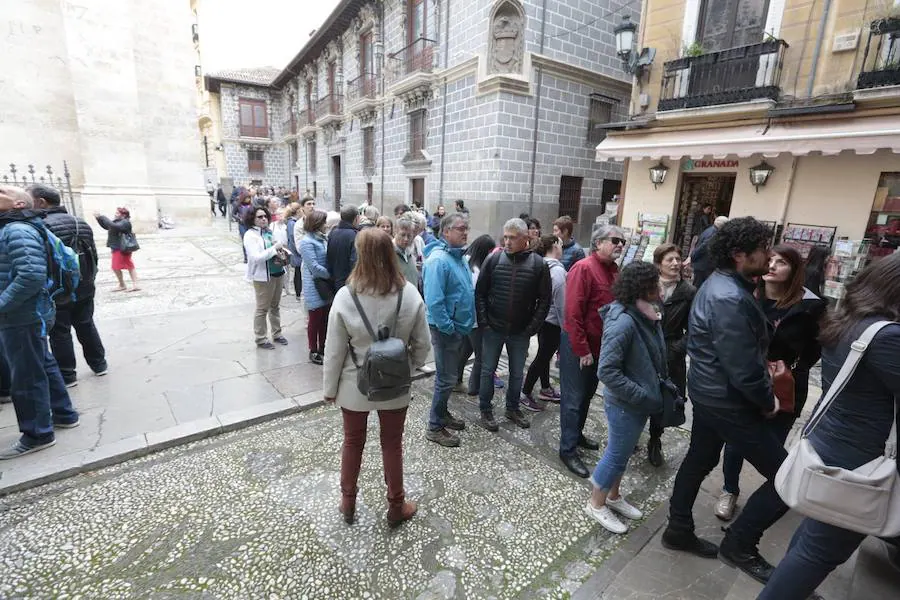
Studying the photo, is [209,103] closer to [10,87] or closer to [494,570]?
[10,87]

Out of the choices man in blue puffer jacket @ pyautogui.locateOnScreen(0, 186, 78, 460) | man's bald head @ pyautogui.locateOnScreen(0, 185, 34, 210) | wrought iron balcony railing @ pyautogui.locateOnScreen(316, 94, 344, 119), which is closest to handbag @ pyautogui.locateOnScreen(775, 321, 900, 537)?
man in blue puffer jacket @ pyautogui.locateOnScreen(0, 186, 78, 460)

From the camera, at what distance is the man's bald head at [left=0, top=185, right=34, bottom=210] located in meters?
2.85

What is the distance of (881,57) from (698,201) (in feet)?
11.6

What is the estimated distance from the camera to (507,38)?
37.3 feet

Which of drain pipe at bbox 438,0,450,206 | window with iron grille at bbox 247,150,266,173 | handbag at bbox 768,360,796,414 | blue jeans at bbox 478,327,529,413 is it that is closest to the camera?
handbag at bbox 768,360,796,414

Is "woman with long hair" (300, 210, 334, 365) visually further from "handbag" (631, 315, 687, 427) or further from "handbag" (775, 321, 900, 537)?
"handbag" (775, 321, 900, 537)

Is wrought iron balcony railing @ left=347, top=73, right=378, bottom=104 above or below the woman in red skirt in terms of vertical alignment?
above

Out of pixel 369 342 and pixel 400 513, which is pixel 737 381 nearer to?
pixel 369 342

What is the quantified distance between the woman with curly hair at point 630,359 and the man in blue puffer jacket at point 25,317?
369cm

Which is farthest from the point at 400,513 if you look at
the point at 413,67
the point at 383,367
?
the point at 413,67

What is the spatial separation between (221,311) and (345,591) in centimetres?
557

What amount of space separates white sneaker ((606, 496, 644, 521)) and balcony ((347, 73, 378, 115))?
1770 cm

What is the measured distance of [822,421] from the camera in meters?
1.70

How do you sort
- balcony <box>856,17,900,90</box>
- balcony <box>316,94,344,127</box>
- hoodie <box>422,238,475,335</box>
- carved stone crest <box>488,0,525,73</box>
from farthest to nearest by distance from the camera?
balcony <box>316,94,344,127</box>, carved stone crest <box>488,0,525,73</box>, balcony <box>856,17,900,90</box>, hoodie <box>422,238,475,335</box>
